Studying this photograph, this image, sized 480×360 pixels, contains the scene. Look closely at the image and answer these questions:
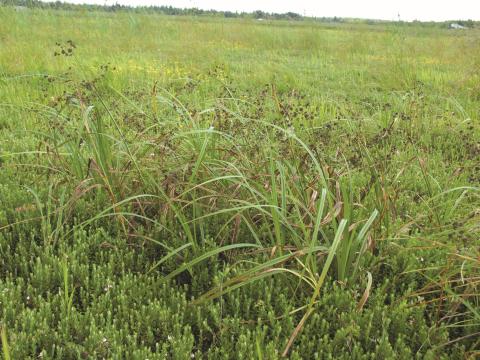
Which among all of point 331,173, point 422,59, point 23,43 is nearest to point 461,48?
point 422,59

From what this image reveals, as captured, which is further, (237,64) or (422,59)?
(422,59)

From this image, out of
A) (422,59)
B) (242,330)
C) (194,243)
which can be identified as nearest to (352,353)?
(242,330)

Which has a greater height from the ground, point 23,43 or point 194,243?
point 23,43

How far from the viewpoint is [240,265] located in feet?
7.84

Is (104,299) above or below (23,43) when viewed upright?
below

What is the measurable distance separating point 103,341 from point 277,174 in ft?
5.11

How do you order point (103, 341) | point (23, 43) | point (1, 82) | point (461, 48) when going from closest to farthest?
point (103, 341)
point (1, 82)
point (23, 43)
point (461, 48)

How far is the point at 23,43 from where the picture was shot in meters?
8.00

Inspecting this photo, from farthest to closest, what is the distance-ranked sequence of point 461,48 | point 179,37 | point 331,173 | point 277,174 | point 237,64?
point 179,37, point 237,64, point 461,48, point 277,174, point 331,173

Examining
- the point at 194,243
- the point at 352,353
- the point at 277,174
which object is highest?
the point at 277,174

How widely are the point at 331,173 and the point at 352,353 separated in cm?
117

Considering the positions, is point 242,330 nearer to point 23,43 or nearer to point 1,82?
point 1,82

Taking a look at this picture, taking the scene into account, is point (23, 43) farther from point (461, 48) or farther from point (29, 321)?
point (461, 48)

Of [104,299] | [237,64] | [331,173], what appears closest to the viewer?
[104,299]
